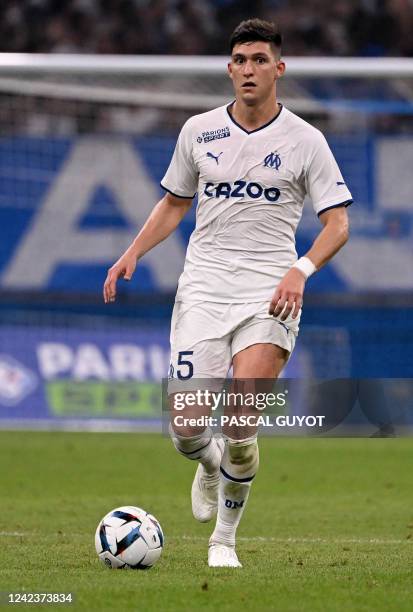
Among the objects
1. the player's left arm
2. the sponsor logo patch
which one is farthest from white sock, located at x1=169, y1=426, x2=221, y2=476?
the sponsor logo patch

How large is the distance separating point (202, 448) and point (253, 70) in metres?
1.91

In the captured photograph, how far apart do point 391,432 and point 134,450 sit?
19.3 feet

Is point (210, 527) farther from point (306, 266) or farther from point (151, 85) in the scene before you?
point (151, 85)

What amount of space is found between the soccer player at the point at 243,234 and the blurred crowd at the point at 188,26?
13.3m

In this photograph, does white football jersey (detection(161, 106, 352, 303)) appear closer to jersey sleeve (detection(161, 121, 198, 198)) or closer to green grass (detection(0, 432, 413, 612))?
jersey sleeve (detection(161, 121, 198, 198))

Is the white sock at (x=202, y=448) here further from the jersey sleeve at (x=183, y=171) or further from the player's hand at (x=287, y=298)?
the jersey sleeve at (x=183, y=171)

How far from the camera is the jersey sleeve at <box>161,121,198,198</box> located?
6.78 metres

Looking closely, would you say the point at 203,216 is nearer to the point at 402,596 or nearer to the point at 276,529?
the point at 402,596

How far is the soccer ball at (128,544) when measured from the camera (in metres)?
6.39

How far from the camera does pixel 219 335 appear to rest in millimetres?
→ 6566

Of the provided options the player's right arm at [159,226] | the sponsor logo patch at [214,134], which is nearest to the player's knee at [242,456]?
the player's right arm at [159,226]

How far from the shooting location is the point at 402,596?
562 centimetres

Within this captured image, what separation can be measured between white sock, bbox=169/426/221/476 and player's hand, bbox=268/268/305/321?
895mm

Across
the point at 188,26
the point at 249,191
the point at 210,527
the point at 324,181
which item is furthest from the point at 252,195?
the point at 188,26
